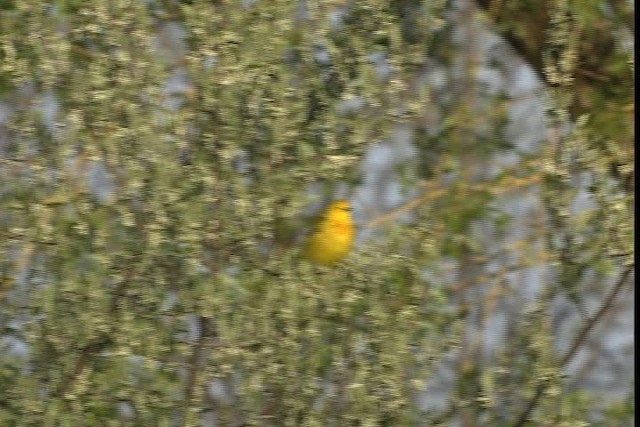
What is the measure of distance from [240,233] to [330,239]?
0.27 metres

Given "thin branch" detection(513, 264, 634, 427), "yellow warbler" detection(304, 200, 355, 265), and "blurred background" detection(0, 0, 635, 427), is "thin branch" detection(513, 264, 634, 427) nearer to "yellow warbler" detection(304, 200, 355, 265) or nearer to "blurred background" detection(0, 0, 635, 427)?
"blurred background" detection(0, 0, 635, 427)

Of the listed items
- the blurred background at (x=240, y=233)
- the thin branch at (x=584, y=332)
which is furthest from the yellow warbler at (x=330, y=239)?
the thin branch at (x=584, y=332)

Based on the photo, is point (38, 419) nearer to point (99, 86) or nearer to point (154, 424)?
point (154, 424)

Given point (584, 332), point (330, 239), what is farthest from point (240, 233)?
point (584, 332)

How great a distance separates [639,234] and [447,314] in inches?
14.3

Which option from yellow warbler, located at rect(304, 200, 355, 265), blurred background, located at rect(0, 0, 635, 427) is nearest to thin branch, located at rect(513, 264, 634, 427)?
blurred background, located at rect(0, 0, 635, 427)

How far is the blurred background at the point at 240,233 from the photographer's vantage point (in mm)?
1636

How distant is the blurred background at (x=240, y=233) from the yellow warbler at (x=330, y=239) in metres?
0.07

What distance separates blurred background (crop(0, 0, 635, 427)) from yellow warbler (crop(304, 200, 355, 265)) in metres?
0.07

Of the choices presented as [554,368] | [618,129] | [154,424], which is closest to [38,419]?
[154,424]

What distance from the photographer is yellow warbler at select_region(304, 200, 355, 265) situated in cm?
186

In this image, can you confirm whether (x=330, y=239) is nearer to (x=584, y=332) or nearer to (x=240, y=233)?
(x=240, y=233)

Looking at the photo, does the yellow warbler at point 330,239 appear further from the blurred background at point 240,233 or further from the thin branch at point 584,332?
the thin branch at point 584,332

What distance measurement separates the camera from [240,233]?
164 cm
